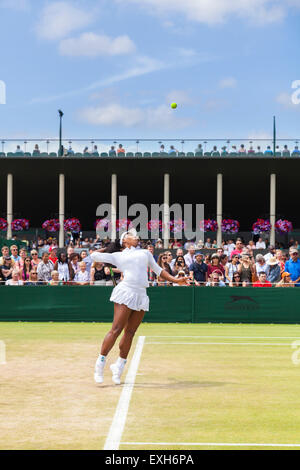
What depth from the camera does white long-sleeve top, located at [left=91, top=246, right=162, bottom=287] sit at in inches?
374

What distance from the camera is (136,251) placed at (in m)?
9.67

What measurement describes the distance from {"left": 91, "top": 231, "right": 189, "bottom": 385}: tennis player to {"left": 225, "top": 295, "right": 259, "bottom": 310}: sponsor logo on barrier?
1089 centimetres

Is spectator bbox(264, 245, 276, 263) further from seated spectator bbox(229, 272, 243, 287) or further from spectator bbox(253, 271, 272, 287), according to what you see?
seated spectator bbox(229, 272, 243, 287)

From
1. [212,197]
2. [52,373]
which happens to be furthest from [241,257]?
[212,197]

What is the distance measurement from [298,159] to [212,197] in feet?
31.9

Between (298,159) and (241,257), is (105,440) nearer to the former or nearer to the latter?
(241,257)

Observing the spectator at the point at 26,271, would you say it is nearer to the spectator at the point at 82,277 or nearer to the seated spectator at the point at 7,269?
the seated spectator at the point at 7,269

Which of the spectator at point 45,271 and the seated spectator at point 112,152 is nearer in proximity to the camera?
the spectator at point 45,271

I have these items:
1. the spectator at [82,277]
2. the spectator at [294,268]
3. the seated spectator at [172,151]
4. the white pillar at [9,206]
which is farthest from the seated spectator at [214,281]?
the white pillar at [9,206]

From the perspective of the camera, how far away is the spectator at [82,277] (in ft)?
67.2

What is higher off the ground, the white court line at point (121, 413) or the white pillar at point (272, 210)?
the white pillar at point (272, 210)

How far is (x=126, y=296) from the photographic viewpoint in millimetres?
9375

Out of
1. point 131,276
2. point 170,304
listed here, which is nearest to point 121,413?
point 131,276

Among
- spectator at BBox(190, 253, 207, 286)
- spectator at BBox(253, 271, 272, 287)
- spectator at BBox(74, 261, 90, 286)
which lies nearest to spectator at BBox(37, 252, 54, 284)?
spectator at BBox(74, 261, 90, 286)
